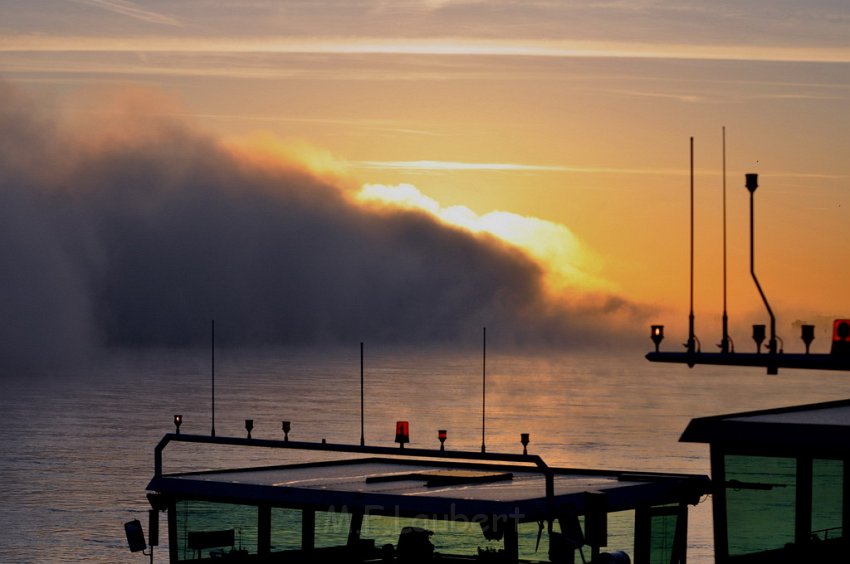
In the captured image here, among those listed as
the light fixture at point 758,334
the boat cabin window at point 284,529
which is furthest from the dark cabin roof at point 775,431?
the boat cabin window at point 284,529

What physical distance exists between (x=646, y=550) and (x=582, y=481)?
6.84 feet

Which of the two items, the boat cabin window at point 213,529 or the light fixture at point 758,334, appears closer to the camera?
the light fixture at point 758,334

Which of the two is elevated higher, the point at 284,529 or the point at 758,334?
the point at 758,334

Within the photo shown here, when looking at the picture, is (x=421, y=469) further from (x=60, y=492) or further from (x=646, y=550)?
(x=60, y=492)

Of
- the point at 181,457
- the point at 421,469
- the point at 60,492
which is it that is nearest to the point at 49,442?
the point at 181,457

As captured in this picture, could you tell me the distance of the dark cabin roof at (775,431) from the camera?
22750 millimetres

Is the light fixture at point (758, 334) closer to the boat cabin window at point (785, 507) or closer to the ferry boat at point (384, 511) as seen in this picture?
the boat cabin window at point (785, 507)

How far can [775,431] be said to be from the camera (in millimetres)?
23219

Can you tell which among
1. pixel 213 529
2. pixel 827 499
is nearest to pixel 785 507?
pixel 827 499

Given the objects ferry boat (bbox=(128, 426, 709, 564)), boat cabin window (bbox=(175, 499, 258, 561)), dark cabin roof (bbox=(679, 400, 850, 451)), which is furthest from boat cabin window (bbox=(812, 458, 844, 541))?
boat cabin window (bbox=(175, 499, 258, 561))

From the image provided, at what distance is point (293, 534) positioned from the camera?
23.4 meters

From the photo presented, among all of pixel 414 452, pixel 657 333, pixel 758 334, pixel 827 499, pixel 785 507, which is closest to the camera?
pixel 414 452

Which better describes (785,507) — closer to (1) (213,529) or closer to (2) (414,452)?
(2) (414,452)

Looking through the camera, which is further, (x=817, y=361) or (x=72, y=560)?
(x=72, y=560)
